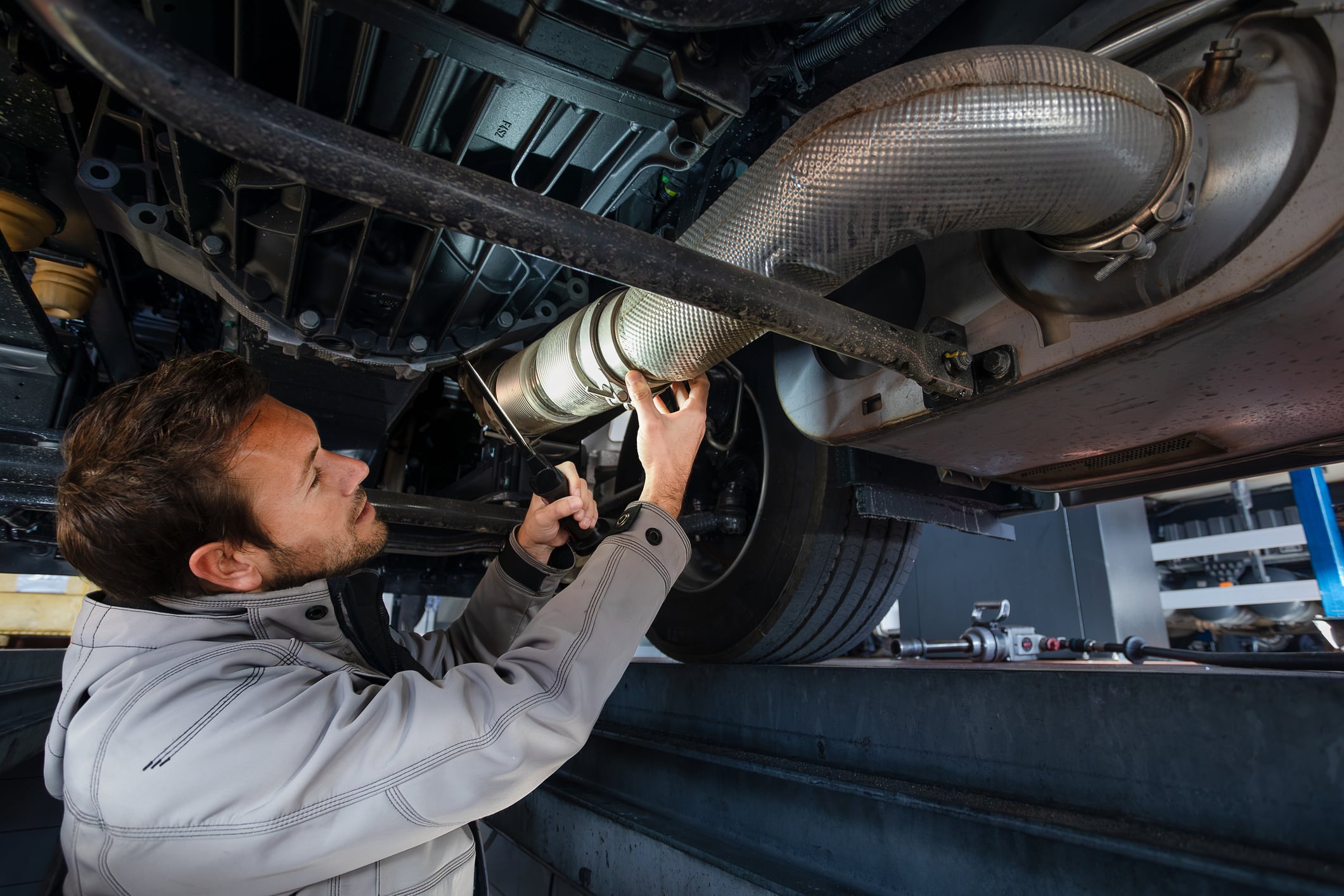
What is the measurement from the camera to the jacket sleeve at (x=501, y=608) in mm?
1312

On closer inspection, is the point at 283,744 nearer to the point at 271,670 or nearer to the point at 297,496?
the point at 271,670

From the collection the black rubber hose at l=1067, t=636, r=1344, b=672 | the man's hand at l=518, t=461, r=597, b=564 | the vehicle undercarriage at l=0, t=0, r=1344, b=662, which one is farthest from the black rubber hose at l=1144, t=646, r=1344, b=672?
the man's hand at l=518, t=461, r=597, b=564

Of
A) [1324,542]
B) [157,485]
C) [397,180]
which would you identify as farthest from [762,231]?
[1324,542]

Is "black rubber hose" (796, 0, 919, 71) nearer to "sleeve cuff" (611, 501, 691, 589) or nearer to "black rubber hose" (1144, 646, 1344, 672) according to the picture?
"sleeve cuff" (611, 501, 691, 589)

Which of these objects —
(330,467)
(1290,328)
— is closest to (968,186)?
(1290,328)

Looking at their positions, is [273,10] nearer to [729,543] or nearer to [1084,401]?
[1084,401]

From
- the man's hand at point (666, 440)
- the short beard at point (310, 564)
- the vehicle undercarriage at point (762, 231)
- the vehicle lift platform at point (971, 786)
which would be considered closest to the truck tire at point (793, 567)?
the vehicle undercarriage at point (762, 231)

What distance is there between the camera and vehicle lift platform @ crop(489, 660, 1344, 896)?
2.40 feet

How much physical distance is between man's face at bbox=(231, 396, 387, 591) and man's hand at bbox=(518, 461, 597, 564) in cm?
32

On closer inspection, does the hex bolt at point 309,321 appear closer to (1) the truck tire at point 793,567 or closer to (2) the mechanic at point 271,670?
(2) the mechanic at point 271,670

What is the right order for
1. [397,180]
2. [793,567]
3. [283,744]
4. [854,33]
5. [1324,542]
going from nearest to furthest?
[397,180] → [283,744] → [854,33] → [793,567] → [1324,542]

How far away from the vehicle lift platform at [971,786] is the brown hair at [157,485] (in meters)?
0.99

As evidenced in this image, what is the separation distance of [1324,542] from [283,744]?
476 centimetres

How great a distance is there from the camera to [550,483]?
4.01 ft
